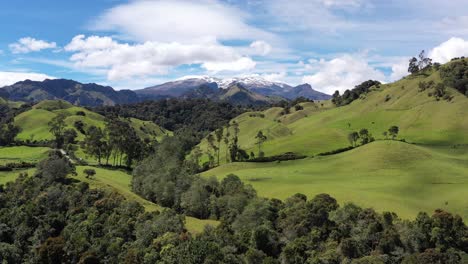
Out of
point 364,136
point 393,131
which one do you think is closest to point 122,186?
point 364,136

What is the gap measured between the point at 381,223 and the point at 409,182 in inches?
1697

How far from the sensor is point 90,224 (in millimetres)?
89688

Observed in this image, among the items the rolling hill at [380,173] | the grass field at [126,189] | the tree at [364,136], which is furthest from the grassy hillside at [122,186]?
the tree at [364,136]

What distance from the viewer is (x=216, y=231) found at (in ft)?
257

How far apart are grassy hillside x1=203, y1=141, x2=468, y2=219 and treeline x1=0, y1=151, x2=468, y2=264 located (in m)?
14.0

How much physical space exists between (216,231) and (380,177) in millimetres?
66113

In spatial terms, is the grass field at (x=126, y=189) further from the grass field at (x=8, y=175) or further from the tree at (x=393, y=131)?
the tree at (x=393, y=131)

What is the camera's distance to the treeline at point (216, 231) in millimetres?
70000

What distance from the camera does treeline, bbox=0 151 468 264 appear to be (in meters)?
70.0

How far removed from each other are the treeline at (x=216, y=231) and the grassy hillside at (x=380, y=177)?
14032 mm

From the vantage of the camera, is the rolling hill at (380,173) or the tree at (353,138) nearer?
the rolling hill at (380,173)

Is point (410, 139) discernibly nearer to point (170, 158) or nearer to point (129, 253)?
point (170, 158)

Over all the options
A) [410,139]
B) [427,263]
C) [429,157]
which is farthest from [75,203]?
[410,139]

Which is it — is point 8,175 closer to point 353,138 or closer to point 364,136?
point 353,138
